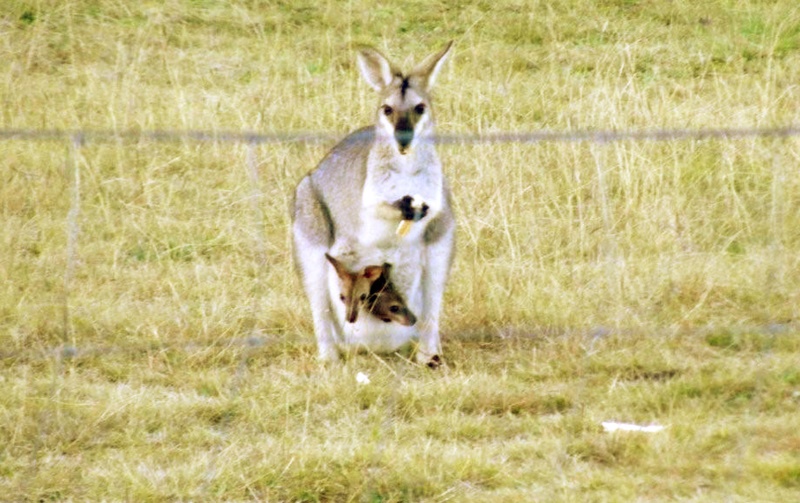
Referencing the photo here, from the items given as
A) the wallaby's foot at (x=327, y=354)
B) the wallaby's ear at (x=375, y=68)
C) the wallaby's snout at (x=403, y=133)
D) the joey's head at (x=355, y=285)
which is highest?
the wallaby's ear at (x=375, y=68)

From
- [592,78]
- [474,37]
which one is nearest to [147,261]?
[592,78]

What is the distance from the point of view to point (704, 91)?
765 centimetres

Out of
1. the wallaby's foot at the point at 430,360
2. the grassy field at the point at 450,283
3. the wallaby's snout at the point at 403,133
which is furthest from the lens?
the wallaby's snout at the point at 403,133

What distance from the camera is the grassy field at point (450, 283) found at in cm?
404

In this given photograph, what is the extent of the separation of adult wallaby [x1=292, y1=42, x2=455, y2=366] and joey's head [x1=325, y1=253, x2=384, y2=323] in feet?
0.30

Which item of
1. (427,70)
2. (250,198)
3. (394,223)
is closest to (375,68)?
(427,70)

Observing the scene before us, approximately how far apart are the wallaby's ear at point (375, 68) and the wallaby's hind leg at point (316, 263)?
19.8 inches

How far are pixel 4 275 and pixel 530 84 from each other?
11.5 ft

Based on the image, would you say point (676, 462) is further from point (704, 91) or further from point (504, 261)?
point (704, 91)

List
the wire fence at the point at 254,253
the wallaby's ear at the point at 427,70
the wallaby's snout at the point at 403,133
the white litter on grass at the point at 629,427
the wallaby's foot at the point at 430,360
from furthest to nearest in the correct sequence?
the wallaby's ear at the point at 427,70, the wallaby's snout at the point at 403,133, the wallaby's foot at the point at 430,360, the white litter on grass at the point at 629,427, the wire fence at the point at 254,253

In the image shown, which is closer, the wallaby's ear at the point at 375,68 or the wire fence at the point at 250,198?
the wire fence at the point at 250,198

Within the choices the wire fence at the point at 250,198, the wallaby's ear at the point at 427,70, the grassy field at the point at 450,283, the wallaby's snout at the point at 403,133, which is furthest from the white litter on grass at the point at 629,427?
the wallaby's ear at the point at 427,70

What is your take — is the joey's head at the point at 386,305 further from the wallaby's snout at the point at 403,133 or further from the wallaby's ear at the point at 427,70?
the wallaby's ear at the point at 427,70

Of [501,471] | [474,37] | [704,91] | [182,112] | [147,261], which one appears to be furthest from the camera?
[474,37]
